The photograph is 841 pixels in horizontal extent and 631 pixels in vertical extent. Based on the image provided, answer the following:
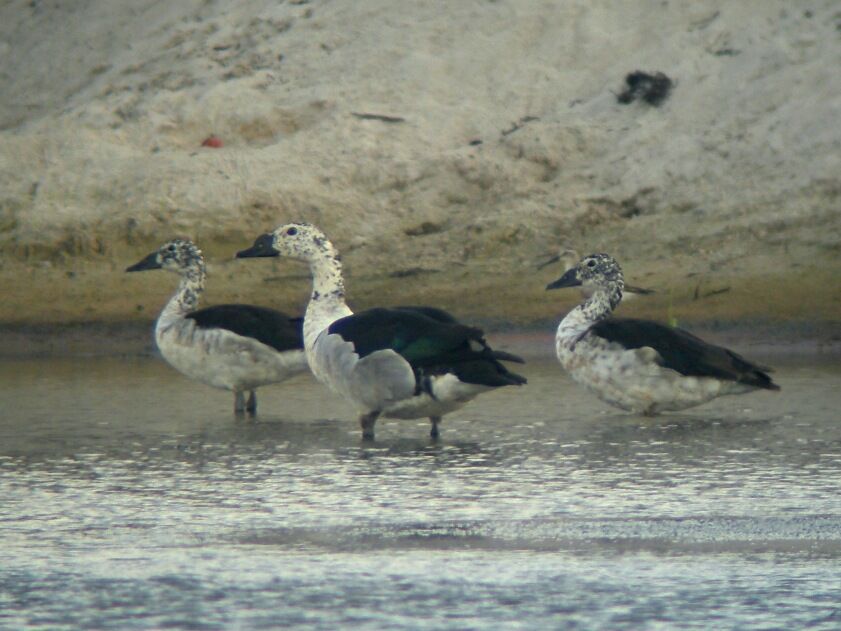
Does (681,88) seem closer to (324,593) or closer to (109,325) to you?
(109,325)

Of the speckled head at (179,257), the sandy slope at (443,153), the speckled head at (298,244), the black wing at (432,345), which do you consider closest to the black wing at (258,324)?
the speckled head at (298,244)

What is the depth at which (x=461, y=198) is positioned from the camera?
22.4m

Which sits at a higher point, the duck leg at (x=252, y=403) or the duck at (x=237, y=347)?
the duck at (x=237, y=347)

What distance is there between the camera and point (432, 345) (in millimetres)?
10633

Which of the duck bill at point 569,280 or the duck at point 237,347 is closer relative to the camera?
the duck at point 237,347

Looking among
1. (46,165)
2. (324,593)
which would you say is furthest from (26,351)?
(324,593)

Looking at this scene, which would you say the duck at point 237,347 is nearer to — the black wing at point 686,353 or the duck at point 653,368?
the duck at point 653,368

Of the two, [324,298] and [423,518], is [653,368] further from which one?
[423,518]

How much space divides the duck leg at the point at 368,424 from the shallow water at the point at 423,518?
6.2 inches

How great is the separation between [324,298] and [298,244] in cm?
57

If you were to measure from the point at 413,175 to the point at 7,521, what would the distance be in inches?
588

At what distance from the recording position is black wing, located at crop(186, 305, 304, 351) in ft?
40.5

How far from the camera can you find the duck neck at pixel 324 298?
11531mm

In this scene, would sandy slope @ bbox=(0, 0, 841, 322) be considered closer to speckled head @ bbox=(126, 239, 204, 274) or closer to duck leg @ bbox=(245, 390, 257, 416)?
speckled head @ bbox=(126, 239, 204, 274)
